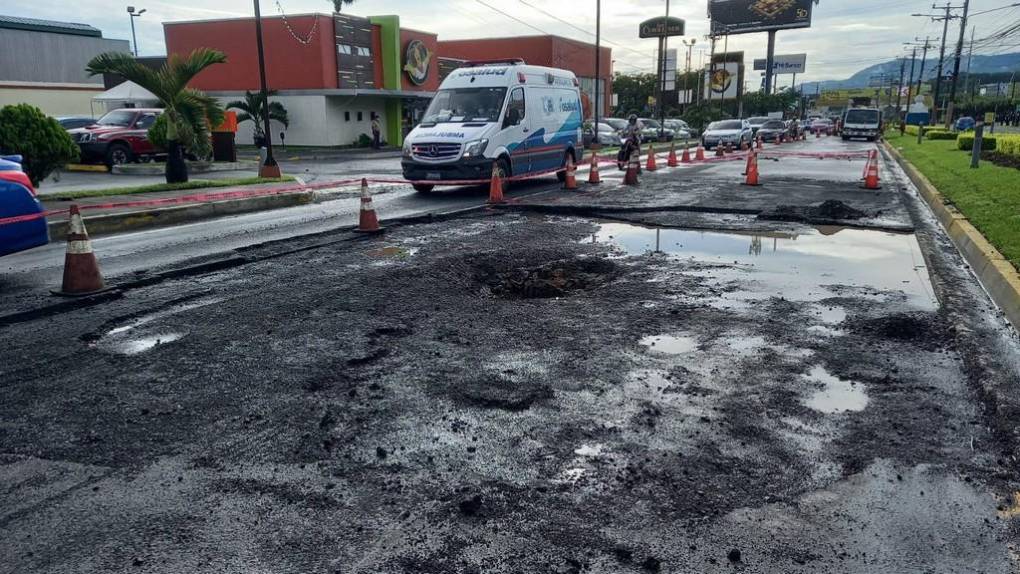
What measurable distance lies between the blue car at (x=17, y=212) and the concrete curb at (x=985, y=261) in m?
9.25

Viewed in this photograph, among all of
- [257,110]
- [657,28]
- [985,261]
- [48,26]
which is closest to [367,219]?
[985,261]

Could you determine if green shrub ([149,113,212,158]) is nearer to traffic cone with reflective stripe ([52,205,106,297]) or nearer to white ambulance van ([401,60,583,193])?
white ambulance van ([401,60,583,193])

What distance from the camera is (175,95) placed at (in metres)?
17.0

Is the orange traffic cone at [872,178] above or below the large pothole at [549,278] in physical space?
above

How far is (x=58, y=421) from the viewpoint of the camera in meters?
4.14

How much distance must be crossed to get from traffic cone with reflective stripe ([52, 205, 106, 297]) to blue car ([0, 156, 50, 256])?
2.23ft

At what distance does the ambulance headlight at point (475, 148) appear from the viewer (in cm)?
1498

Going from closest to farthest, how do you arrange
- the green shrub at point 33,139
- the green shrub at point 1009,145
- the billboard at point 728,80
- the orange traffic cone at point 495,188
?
the green shrub at point 33,139, the orange traffic cone at point 495,188, the green shrub at point 1009,145, the billboard at point 728,80

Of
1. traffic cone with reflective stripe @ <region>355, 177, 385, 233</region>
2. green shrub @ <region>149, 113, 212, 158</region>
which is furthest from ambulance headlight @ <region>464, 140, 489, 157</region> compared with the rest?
green shrub @ <region>149, 113, 212, 158</region>

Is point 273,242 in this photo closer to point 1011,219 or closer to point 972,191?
point 1011,219

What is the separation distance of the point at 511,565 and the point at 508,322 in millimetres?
3404

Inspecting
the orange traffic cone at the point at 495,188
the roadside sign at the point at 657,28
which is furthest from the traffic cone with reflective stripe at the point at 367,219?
the roadside sign at the point at 657,28

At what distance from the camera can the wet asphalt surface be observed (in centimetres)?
297

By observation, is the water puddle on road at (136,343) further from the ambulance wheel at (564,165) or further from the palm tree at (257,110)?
the palm tree at (257,110)
